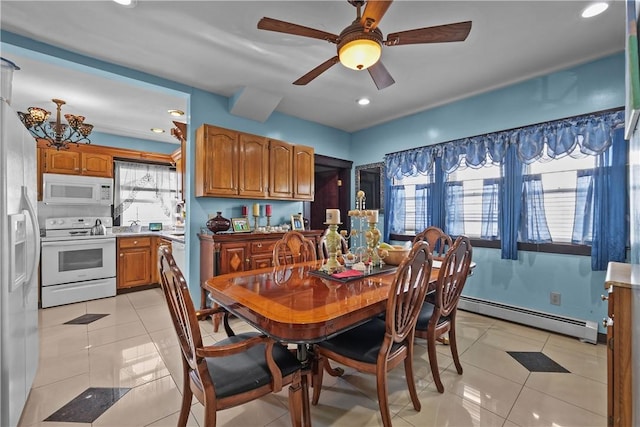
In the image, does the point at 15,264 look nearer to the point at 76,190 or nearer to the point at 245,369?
the point at 245,369

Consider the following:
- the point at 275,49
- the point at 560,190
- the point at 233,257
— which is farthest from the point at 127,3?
the point at 560,190

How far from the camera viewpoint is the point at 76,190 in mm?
4090

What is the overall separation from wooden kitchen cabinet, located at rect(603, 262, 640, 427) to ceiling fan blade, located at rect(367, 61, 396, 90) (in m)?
1.88

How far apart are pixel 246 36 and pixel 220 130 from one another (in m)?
1.21

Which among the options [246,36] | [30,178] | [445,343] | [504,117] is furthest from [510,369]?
[30,178]

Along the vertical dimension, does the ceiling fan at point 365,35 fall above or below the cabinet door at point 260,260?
above

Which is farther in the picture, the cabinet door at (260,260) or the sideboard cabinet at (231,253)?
the cabinet door at (260,260)

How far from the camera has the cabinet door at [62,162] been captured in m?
3.93

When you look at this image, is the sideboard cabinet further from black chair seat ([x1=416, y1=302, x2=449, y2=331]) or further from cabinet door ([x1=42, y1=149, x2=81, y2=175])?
cabinet door ([x1=42, y1=149, x2=81, y2=175])

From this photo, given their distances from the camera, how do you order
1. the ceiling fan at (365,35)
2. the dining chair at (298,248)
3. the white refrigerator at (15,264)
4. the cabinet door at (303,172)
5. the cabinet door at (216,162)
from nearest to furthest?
the white refrigerator at (15,264)
the ceiling fan at (365,35)
the dining chair at (298,248)
the cabinet door at (216,162)
the cabinet door at (303,172)

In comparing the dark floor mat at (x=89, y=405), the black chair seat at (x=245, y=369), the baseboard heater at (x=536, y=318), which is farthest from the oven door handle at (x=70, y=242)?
the baseboard heater at (x=536, y=318)

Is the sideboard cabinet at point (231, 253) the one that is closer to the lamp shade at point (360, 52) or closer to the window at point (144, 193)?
the lamp shade at point (360, 52)

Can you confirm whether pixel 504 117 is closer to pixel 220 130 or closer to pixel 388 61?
pixel 388 61

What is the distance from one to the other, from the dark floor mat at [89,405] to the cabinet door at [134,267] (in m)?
2.66
